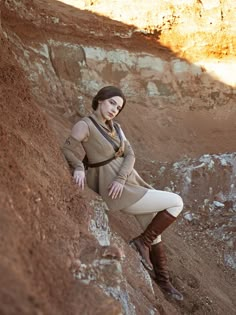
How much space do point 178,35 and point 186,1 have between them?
0.87 metres

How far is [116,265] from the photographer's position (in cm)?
236

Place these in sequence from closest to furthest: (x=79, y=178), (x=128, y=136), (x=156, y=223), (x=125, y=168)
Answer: (x=79, y=178) < (x=125, y=168) < (x=156, y=223) < (x=128, y=136)

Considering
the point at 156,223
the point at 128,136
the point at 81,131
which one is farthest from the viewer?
the point at 128,136

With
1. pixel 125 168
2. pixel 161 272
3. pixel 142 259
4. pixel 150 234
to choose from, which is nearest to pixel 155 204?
pixel 150 234

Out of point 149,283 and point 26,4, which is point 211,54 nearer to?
point 26,4

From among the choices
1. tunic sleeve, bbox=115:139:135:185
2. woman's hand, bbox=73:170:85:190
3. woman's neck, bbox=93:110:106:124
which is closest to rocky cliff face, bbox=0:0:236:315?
woman's hand, bbox=73:170:85:190

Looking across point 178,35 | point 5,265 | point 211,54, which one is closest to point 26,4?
point 178,35

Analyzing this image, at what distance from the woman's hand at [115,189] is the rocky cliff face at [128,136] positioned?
121mm

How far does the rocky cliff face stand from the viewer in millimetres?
1974

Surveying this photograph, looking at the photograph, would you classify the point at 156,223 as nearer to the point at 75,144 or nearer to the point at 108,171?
the point at 108,171

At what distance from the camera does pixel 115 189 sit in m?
3.70

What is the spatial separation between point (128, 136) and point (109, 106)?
5999 millimetres

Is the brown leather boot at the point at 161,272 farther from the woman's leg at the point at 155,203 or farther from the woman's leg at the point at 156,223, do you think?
the woman's leg at the point at 155,203

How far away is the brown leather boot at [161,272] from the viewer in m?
4.08
